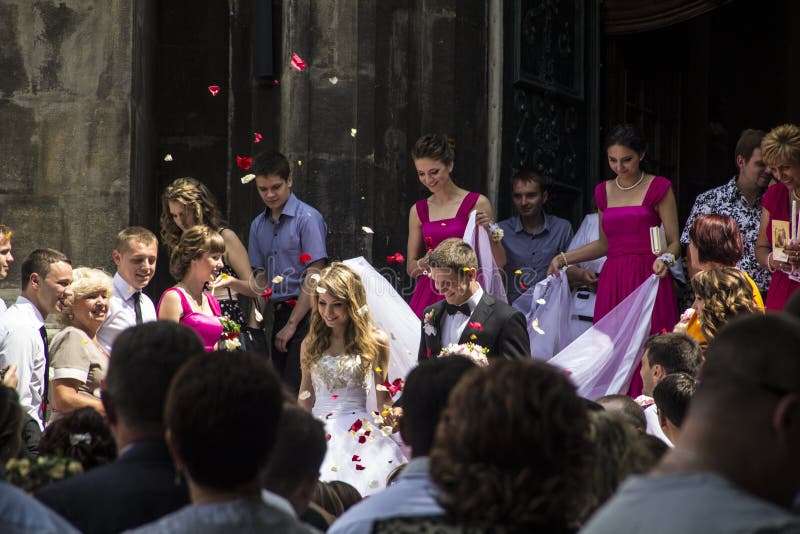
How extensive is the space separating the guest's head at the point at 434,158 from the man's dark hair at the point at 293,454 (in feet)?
18.2

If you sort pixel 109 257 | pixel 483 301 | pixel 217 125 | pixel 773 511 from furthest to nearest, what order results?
pixel 217 125, pixel 109 257, pixel 483 301, pixel 773 511

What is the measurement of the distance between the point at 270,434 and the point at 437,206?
650 cm

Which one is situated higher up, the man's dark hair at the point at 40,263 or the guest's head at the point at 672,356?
the man's dark hair at the point at 40,263

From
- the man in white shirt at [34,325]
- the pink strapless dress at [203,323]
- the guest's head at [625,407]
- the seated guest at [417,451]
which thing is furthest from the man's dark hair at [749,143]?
the seated guest at [417,451]

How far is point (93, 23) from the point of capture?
380 inches

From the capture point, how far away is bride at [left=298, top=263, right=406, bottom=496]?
26.2ft

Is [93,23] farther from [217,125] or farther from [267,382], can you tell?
[267,382]

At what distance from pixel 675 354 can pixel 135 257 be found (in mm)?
3580

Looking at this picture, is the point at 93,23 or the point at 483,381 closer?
the point at 483,381

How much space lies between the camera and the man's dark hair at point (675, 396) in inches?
209

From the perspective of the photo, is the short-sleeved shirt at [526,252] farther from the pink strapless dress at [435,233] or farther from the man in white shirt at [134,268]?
the man in white shirt at [134,268]

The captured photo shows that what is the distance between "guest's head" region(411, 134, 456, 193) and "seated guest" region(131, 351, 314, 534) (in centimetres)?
632

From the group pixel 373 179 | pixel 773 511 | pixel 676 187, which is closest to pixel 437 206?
pixel 373 179

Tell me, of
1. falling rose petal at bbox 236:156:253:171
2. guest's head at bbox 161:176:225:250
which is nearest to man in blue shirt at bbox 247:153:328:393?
falling rose petal at bbox 236:156:253:171
